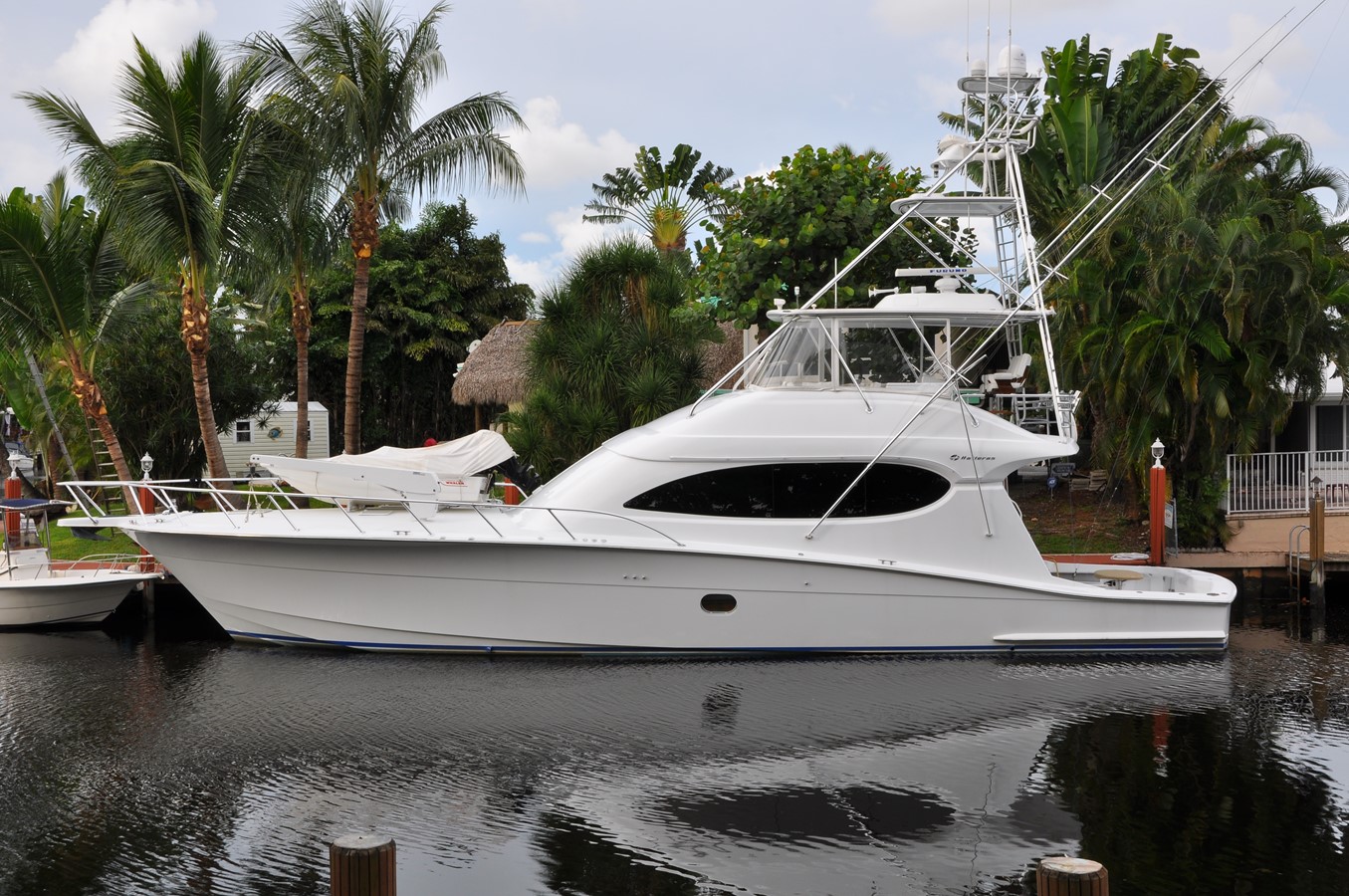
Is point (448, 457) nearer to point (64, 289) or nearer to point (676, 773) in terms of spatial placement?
point (676, 773)

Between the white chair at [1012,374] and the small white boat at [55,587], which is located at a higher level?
the white chair at [1012,374]

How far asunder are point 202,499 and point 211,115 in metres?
8.08

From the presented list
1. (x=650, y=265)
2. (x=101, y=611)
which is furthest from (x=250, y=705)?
(x=650, y=265)

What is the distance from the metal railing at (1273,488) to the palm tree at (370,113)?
1164cm

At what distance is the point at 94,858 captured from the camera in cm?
776

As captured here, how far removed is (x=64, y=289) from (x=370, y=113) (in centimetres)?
481

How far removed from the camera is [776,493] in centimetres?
1240

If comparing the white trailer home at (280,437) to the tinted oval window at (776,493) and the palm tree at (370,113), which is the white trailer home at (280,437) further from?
the tinted oval window at (776,493)

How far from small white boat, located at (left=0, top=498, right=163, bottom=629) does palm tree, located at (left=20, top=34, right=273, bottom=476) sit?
9.42 ft

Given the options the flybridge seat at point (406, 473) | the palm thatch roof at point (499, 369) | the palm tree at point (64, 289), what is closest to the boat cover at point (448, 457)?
the flybridge seat at point (406, 473)

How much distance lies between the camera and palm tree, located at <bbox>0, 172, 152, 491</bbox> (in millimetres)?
15859

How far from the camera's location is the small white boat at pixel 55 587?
14539mm

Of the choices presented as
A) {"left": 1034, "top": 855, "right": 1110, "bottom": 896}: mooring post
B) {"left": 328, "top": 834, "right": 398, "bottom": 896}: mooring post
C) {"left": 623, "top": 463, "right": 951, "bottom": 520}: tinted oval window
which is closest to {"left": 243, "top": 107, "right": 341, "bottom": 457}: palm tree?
{"left": 623, "top": 463, "right": 951, "bottom": 520}: tinted oval window

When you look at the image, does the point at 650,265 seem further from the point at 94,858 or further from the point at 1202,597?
the point at 94,858
